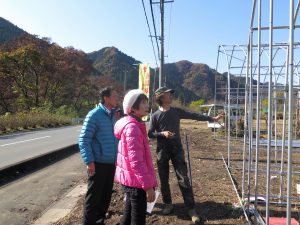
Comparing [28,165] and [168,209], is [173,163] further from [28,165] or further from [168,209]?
[28,165]

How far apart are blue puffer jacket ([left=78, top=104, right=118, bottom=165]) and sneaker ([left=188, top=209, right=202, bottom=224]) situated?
4.19ft

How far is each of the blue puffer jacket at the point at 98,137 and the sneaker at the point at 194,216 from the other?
128cm

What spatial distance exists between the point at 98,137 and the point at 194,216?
162 cm

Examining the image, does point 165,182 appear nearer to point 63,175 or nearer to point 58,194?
point 58,194

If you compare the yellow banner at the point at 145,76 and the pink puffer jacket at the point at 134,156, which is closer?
the pink puffer jacket at the point at 134,156

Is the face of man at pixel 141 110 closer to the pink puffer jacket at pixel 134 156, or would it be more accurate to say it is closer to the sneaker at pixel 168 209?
the pink puffer jacket at pixel 134 156

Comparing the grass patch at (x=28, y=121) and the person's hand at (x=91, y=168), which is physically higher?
the person's hand at (x=91, y=168)

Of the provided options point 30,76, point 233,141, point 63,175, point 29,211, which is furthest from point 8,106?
point 29,211

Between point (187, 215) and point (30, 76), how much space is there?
3845cm

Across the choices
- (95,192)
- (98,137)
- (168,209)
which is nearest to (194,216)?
(168,209)

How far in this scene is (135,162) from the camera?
365 cm

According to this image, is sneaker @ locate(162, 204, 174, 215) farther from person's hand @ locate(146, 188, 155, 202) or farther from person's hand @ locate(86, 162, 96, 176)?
Result: person's hand @ locate(146, 188, 155, 202)

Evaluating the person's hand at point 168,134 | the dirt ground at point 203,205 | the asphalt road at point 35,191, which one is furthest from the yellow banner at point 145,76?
the person's hand at point 168,134

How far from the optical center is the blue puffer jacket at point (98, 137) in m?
4.55
